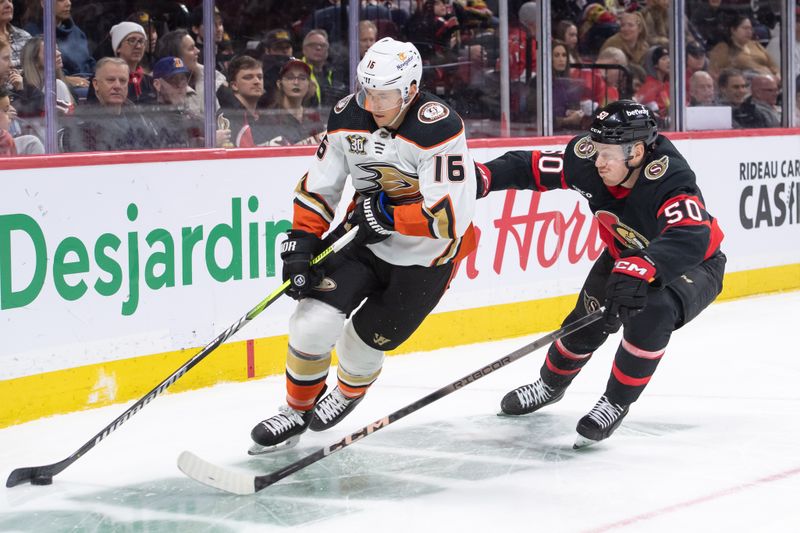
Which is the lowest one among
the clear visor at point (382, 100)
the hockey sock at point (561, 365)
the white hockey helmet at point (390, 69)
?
the hockey sock at point (561, 365)

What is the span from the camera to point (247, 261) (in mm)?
4527

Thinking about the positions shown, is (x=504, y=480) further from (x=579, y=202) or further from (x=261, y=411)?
(x=579, y=202)

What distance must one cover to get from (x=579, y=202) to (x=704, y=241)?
2.49 m

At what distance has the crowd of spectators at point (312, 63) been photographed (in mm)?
4133

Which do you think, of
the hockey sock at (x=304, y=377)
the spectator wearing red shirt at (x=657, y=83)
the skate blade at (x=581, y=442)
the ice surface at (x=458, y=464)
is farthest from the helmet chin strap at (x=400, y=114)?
the spectator wearing red shirt at (x=657, y=83)

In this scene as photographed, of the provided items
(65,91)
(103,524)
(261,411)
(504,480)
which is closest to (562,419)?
(504,480)

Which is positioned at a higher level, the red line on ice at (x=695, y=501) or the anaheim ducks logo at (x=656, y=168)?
the anaheim ducks logo at (x=656, y=168)

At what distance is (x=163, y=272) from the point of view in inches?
167

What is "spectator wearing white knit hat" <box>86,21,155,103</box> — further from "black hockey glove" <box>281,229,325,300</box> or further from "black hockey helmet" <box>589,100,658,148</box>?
"black hockey helmet" <box>589,100,658,148</box>

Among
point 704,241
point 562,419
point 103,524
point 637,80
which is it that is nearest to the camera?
point 103,524

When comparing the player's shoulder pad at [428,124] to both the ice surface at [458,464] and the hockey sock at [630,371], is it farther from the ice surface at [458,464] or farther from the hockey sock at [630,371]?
the ice surface at [458,464]

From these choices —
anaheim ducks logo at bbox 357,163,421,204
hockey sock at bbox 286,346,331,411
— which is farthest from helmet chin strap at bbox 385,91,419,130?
hockey sock at bbox 286,346,331,411

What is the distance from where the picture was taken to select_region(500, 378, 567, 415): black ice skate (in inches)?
152

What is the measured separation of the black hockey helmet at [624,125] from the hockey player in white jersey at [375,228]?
1.22 ft
